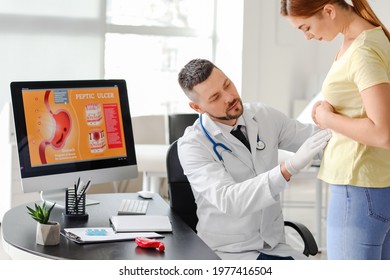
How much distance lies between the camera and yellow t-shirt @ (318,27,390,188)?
5.26ft

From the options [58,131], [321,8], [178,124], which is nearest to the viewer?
[321,8]

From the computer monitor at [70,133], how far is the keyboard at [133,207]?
0.11m

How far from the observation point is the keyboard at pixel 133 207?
2.12 m

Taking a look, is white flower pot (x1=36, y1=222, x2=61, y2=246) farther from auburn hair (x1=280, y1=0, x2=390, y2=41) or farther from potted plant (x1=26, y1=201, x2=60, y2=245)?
auburn hair (x1=280, y1=0, x2=390, y2=41)

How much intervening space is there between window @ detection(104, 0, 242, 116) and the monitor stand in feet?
12.2

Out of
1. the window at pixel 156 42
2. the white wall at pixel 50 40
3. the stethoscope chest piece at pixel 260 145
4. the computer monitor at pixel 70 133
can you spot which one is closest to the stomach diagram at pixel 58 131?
the computer monitor at pixel 70 133

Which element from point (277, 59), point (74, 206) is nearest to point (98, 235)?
point (74, 206)

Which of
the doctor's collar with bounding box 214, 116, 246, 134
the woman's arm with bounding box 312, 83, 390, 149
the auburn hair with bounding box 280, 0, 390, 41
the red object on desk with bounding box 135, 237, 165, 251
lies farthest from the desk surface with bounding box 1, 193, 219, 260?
the auburn hair with bounding box 280, 0, 390, 41

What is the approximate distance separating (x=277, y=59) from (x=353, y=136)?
471 centimetres

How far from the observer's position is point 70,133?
86.5 inches

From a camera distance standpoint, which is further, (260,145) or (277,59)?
(277,59)

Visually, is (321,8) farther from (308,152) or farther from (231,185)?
(231,185)

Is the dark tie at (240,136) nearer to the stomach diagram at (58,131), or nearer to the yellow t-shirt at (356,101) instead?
the yellow t-shirt at (356,101)
